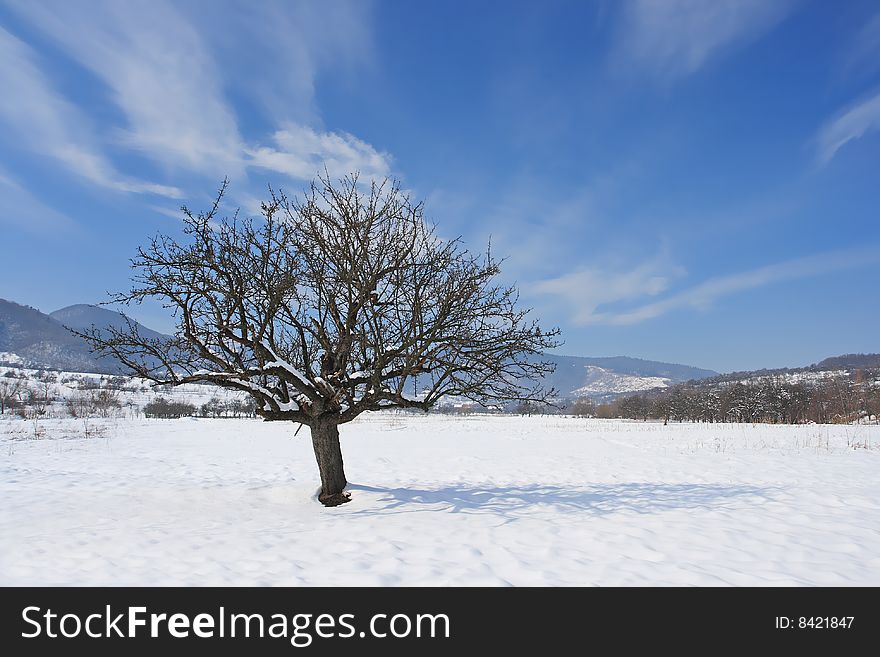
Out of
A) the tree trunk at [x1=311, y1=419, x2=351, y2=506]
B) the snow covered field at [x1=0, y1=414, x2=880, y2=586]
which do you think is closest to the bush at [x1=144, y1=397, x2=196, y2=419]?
the snow covered field at [x1=0, y1=414, x2=880, y2=586]

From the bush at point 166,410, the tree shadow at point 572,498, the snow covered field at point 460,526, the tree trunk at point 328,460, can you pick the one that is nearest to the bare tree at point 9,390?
the bush at point 166,410

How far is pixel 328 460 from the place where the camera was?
10836 mm

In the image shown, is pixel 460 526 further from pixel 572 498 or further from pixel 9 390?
pixel 9 390

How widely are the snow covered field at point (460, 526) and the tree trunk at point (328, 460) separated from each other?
1.94 feet

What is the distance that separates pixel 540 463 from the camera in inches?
760

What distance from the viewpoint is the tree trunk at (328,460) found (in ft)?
35.3

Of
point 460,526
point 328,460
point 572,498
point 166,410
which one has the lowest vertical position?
point 166,410

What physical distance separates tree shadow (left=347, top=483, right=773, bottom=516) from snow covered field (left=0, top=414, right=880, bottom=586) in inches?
2.6

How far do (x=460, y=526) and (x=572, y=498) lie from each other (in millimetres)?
4081

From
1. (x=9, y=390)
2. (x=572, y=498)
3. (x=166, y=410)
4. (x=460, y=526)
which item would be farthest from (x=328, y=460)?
(x=9, y=390)

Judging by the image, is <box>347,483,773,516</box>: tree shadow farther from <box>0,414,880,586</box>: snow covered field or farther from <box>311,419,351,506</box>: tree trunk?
<box>311,419,351,506</box>: tree trunk
